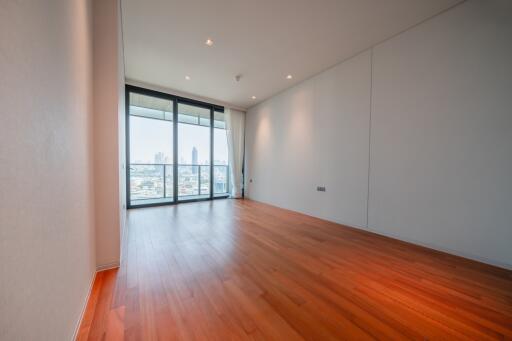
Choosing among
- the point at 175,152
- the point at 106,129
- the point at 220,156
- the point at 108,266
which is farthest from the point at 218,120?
the point at 108,266

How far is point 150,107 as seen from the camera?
172 inches

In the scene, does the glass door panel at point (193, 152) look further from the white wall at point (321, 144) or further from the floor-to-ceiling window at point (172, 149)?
the white wall at point (321, 144)

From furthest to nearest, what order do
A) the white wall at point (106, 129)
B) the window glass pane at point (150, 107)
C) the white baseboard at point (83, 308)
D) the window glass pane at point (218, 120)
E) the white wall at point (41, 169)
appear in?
the window glass pane at point (218, 120)
the window glass pane at point (150, 107)
the white wall at point (106, 129)
the white baseboard at point (83, 308)
the white wall at point (41, 169)

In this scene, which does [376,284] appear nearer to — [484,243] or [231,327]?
[231,327]

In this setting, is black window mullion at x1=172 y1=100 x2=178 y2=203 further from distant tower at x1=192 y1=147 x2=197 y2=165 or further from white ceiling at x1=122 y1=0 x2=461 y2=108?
white ceiling at x1=122 y1=0 x2=461 y2=108

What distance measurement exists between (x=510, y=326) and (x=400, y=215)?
4.77ft

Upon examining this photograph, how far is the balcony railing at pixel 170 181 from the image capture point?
4.41m

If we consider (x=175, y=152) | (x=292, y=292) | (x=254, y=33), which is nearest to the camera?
(x=292, y=292)

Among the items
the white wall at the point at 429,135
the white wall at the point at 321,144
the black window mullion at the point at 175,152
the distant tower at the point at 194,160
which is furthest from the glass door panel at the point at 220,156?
the white wall at the point at 429,135

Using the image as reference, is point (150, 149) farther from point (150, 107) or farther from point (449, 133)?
point (449, 133)

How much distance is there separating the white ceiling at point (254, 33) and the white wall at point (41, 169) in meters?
1.46

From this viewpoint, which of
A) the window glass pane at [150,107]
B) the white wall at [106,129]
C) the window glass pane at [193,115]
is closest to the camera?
the white wall at [106,129]

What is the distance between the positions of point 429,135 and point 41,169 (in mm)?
3512

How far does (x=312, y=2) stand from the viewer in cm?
207
